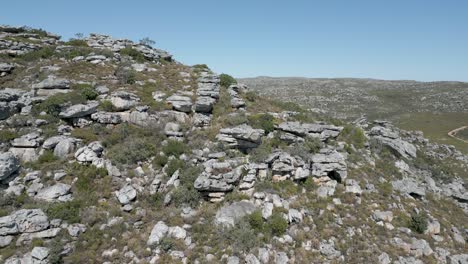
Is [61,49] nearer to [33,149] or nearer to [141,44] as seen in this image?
[141,44]

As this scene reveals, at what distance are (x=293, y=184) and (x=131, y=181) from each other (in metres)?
9.31

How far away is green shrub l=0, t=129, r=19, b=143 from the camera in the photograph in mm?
17016

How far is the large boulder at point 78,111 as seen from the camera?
63.5 feet

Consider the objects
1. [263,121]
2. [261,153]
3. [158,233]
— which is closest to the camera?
[158,233]

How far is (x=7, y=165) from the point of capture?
14852mm

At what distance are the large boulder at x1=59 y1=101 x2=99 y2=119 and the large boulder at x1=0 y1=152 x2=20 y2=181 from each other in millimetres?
4441

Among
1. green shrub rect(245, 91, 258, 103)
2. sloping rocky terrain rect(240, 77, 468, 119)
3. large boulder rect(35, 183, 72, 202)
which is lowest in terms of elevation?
sloping rocky terrain rect(240, 77, 468, 119)

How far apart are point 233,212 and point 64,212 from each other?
791cm

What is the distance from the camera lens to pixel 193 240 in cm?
1335

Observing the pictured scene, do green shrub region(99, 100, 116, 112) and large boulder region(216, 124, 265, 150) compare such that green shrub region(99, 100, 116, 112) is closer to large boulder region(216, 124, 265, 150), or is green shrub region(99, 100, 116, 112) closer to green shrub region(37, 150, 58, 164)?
green shrub region(37, 150, 58, 164)

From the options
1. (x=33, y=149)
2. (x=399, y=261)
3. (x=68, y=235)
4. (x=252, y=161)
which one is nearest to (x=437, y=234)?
(x=399, y=261)

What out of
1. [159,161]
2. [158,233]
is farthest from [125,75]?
[158,233]

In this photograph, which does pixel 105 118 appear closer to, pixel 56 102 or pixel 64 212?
pixel 56 102

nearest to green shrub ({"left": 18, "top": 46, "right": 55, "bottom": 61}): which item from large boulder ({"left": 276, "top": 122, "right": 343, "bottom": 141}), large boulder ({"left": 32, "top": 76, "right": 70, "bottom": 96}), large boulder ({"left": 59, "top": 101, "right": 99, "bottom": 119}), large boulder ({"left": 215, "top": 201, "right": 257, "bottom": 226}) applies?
large boulder ({"left": 32, "top": 76, "right": 70, "bottom": 96})
